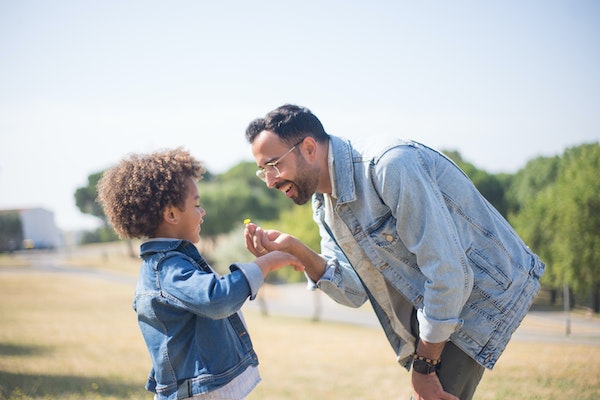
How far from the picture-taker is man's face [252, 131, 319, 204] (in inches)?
123

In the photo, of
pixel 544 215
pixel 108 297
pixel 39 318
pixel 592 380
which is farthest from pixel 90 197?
pixel 592 380

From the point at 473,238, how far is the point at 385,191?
579mm

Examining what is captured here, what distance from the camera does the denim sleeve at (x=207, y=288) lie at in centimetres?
260

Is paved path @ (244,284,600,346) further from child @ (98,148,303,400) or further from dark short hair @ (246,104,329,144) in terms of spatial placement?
child @ (98,148,303,400)

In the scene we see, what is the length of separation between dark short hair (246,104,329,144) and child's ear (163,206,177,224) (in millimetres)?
693

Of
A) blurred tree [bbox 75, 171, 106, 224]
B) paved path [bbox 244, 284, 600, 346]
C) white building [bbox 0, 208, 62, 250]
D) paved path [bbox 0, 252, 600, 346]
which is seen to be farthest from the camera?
blurred tree [bbox 75, 171, 106, 224]

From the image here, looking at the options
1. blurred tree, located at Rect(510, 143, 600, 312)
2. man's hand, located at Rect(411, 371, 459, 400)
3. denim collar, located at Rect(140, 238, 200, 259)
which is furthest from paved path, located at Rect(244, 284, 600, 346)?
denim collar, located at Rect(140, 238, 200, 259)

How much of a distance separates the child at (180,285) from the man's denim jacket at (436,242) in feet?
1.79

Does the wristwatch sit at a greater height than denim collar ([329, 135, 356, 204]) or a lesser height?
lesser

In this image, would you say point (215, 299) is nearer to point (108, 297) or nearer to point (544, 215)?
point (544, 215)

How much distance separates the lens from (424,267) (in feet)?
9.00

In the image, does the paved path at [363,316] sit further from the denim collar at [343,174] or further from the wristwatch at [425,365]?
the denim collar at [343,174]

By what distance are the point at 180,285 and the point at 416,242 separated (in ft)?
3.87

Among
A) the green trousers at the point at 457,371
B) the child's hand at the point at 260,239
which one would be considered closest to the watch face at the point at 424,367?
the green trousers at the point at 457,371
